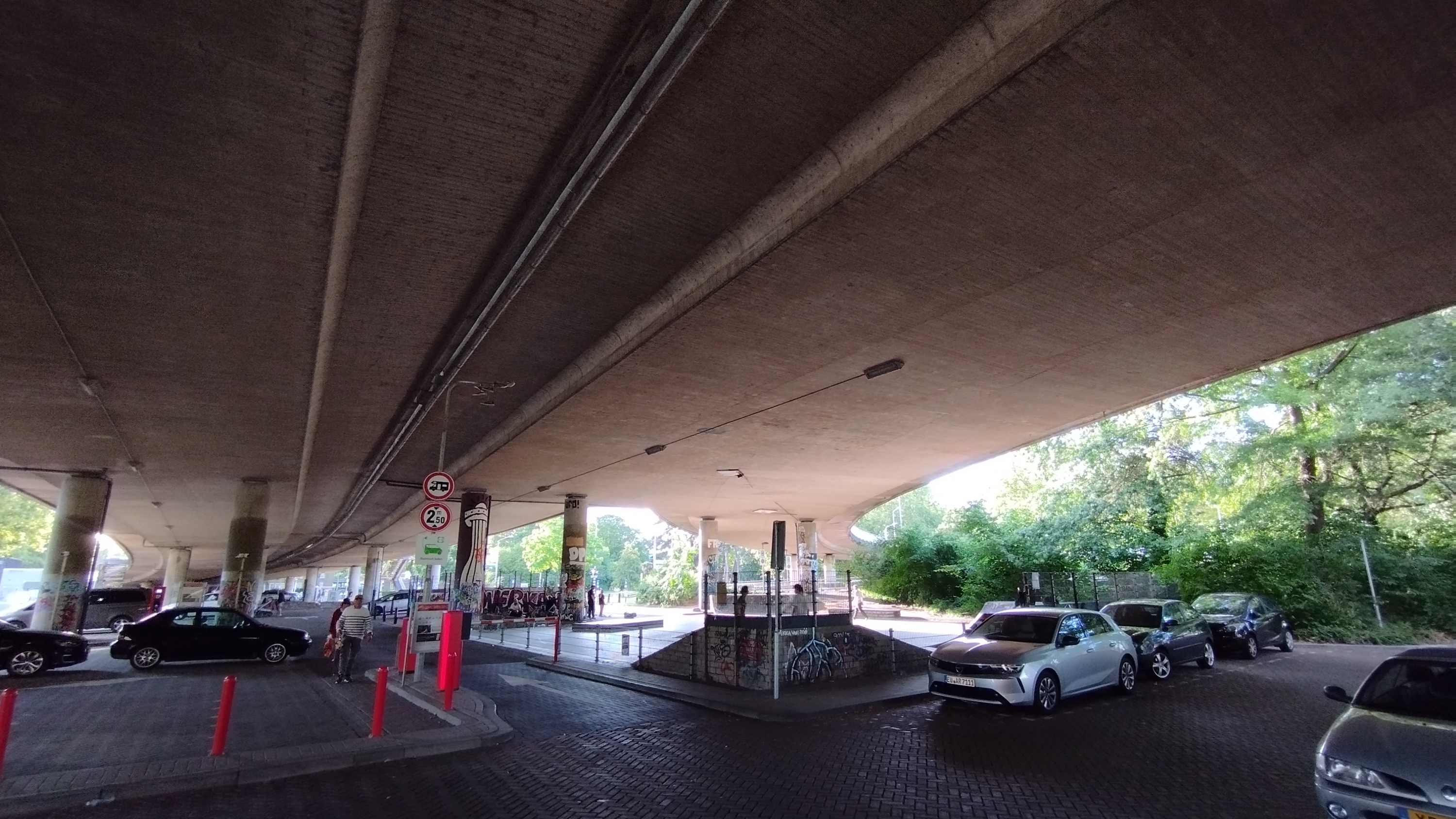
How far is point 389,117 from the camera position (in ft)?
22.8

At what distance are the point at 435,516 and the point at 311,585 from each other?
100074mm

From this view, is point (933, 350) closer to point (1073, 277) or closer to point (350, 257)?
point (1073, 277)

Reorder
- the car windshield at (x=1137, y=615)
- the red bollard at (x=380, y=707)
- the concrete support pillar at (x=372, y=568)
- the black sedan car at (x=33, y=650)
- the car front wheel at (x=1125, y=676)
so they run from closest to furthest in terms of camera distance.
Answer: the red bollard at (x=380, y=707)
the car front wheel at (x=1125, y=676)
the car windshield at (x=1137, y=615)
the black sedan car at (x=33, y=650)
the concrete support pillar at (x=372, y=568)

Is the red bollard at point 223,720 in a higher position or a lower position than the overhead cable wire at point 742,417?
lower

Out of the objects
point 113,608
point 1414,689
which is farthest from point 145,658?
point 1414,689

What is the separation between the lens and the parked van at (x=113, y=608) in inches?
1172

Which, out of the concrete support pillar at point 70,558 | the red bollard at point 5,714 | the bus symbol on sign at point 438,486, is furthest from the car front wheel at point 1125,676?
the concrete support pillar at point 70,558

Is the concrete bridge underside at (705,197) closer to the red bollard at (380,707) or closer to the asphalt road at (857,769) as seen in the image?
the red bollard at (380,707)

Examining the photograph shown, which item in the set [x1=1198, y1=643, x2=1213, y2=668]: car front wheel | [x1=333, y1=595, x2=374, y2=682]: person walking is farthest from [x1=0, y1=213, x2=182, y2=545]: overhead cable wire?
[x1=1198, y1=643, x2=1213, y2=668]: car front wheel

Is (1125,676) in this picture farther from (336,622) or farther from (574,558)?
(574,558)

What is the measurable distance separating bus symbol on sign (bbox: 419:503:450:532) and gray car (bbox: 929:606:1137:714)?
9032mm

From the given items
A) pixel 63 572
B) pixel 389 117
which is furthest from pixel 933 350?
pixel 63 572

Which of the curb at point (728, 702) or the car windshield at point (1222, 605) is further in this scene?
the car windshield at point (1222, 605)

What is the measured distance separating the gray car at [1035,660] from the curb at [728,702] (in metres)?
1.07
